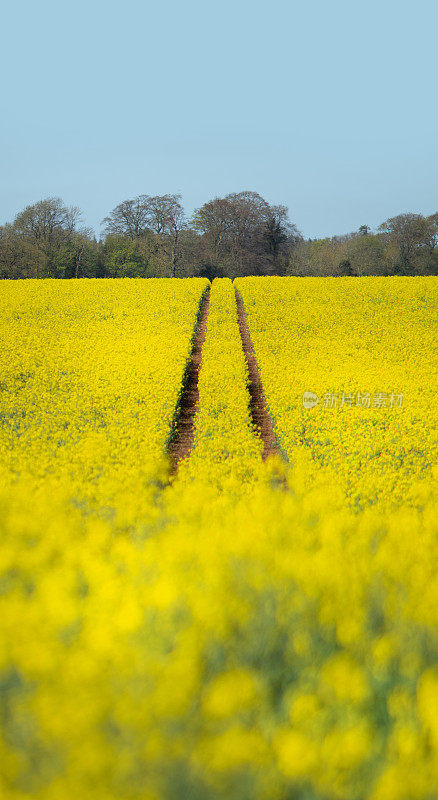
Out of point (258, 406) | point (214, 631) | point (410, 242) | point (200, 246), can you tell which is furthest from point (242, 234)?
point (214, 631)

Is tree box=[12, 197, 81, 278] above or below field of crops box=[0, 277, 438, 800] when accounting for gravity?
above

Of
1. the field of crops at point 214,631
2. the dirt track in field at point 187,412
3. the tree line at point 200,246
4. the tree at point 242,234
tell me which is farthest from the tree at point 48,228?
the field of crops at point 214,631

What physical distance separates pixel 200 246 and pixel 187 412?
4150 centimetres

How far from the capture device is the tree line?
A: 156 feet

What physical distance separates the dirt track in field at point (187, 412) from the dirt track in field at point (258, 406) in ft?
4.90

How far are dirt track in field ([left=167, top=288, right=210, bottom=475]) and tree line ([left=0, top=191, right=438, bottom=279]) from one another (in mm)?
31184

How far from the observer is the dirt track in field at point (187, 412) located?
9.39 metres

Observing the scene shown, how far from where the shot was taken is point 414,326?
2078 cm

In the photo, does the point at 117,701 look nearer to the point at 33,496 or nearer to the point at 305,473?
the point at 33,496

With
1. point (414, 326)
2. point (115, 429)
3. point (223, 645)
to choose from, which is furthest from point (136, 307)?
point (223, 645)

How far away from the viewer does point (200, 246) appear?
49.9 m

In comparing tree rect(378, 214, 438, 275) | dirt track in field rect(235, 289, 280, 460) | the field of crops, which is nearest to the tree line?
tree rect(378, 214, 438, 275)

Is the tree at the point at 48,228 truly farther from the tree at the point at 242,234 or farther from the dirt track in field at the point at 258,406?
the dirt track in field at the point at 258,406

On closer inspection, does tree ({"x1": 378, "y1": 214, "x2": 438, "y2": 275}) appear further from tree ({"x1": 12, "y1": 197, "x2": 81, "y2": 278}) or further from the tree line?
tree ({"x1": 12, "y1": 197, "x2": 81, "y2": 278})
